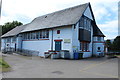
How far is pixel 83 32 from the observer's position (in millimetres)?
20250

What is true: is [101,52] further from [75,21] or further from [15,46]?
[15,46]

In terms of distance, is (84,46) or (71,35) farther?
(84,46)

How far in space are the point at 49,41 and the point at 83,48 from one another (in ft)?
20.6

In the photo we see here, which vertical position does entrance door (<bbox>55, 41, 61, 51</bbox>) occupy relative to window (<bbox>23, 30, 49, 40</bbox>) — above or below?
below

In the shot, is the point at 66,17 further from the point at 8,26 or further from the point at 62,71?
the point at 8,26

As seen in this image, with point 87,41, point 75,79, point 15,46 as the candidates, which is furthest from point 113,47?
point 75,79

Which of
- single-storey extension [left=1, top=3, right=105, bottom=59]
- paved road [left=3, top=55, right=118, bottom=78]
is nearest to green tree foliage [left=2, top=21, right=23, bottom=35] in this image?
single-storey extension [left=1, top=3, right=105, bottom=59]

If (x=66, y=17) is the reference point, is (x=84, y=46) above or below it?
below

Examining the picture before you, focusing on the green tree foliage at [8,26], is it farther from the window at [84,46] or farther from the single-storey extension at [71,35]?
the window at [84,46]

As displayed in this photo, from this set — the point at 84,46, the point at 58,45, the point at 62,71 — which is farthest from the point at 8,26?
the point at 62,71

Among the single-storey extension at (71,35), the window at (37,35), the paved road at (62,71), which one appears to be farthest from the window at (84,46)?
the paved road at (62,71)

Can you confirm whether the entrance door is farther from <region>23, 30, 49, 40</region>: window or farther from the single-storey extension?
<region>23, 30, 49, 40</region>: window

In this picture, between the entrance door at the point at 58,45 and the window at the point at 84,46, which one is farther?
the window at the point at 84,46

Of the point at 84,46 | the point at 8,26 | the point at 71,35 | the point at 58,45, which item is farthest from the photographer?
the point at 8,26
